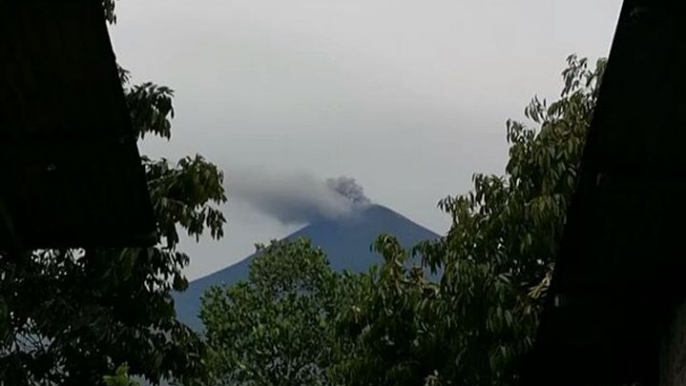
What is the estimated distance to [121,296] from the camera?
8.38 m

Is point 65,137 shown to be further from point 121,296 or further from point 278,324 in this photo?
point 278,324

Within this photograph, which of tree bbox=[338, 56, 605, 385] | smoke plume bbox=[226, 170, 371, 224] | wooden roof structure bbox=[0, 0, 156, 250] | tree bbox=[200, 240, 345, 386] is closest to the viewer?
wooden roof structure bbox=[0, 0, 156, 250]

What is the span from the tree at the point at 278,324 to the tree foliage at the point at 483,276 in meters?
5.25

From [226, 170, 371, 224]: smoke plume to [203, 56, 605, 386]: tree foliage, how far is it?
22372mm

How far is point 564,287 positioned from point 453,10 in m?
10.5

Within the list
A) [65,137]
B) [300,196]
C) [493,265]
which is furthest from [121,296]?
[300,196]

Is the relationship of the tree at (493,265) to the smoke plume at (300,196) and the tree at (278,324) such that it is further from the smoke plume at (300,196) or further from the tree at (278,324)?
the smoke plume at (300,196)

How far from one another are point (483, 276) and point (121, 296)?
3.36 m

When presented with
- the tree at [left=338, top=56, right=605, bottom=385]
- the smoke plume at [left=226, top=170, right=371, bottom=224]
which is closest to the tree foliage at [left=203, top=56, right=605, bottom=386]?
the tree at [left=338, top=56, right=605, bottom=385]

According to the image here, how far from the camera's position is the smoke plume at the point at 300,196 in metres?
40.8

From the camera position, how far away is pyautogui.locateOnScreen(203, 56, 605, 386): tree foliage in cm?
781

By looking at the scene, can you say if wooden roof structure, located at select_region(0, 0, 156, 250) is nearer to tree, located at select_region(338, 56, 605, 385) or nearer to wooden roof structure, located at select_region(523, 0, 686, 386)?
wooden roof structure, located at select_region(523, 0, 686, 386)

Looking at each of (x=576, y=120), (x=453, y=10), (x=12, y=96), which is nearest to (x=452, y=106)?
(x=453, y=10)

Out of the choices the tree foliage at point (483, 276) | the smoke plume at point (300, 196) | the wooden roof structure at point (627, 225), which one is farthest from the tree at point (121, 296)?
the smoke plume at point (300, 196)
